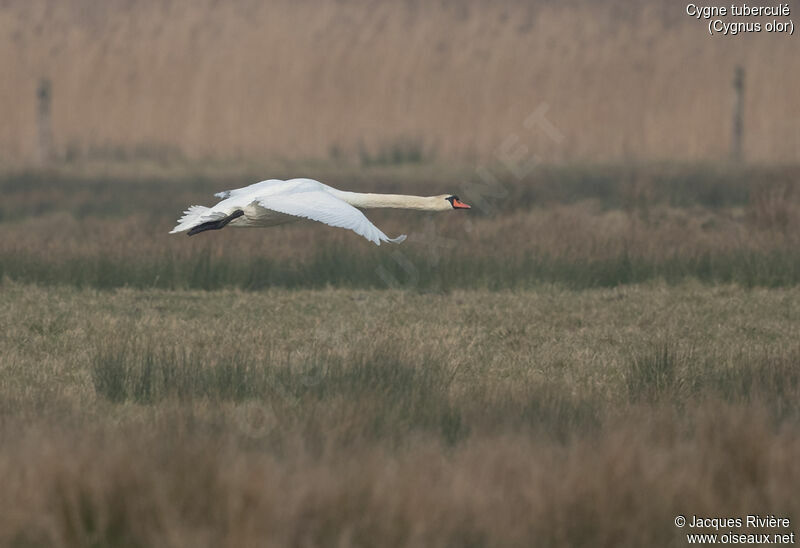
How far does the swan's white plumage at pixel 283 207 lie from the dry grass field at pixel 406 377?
0.96 meters

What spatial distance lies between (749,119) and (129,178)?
14.3 metres

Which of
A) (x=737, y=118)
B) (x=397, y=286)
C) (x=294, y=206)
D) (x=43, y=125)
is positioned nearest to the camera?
(x=294, y=206)

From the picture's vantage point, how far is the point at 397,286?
47.2ft

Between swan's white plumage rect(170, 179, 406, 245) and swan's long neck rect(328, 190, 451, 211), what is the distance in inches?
4.5

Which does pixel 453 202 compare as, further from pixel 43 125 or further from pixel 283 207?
pixel 43 125

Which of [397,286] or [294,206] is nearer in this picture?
[294,206]

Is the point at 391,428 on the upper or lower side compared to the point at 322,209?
lower

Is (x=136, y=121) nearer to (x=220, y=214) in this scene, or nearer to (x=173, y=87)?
(x=173, y=87)

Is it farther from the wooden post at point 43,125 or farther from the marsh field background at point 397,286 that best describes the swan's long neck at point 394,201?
the wooden post at point 43,125

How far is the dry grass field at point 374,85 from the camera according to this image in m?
31.0

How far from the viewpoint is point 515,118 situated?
31.2 meters

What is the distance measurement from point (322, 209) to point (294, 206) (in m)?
0.27

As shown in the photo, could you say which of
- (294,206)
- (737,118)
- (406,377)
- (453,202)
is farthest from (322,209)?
(737,118)

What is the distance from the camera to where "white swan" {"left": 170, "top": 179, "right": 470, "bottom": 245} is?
8.86 metres
